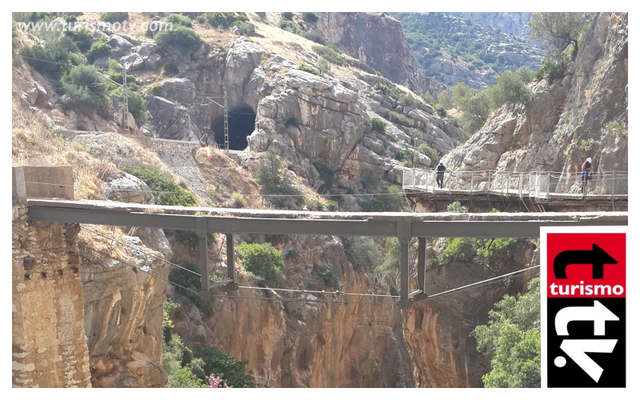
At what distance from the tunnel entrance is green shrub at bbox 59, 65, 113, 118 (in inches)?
524

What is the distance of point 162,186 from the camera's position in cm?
3008

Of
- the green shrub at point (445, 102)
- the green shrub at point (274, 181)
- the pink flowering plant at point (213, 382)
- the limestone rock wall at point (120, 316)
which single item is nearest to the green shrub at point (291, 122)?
the green shrub at point (274, 181)

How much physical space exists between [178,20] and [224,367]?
46.9 meters

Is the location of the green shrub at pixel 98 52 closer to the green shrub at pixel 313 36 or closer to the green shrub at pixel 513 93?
the green shrub at pixel 313 36

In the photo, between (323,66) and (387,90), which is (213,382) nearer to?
(323,66)

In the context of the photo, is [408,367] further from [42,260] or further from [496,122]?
[42,260]

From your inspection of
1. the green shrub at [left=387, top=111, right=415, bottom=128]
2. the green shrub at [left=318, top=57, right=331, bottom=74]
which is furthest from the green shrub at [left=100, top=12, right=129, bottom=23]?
the green shrub at [left=387, top=111, right=415, bottom=128]

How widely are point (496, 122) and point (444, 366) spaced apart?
15.1 m

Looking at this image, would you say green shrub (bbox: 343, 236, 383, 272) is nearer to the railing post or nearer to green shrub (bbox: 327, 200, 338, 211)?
green shrub (bbox: 327, 200, 338, 211)

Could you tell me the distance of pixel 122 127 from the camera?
4322 centimetres

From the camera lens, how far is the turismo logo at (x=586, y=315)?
9.83m

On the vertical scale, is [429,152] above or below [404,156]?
above

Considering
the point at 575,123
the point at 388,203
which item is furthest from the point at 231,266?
the point at 388,203

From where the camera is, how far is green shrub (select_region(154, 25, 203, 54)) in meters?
56.4
